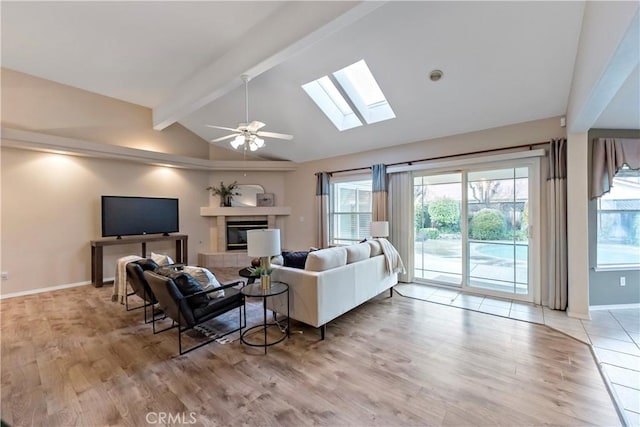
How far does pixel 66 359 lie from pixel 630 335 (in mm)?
5924

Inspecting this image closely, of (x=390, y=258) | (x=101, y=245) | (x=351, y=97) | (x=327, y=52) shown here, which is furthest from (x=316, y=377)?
(x=101, y=245)

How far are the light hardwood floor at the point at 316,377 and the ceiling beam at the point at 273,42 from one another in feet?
10.6

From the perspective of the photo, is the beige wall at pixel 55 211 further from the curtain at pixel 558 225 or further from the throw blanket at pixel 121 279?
the curtain at pixel 558 225

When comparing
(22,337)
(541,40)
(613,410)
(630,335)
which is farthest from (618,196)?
(22,337)

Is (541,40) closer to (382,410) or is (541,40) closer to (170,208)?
(382,410)

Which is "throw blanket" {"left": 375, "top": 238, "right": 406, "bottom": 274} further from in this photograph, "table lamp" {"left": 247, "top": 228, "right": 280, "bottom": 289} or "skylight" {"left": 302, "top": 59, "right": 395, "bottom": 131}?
"skylight" {"left": 302, "top": 59, "right": 395, "bottom": 131}

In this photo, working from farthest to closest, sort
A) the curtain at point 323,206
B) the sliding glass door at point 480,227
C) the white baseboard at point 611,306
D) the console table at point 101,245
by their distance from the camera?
the curtain at point 323,206
the console table at point 101,245
the sliding glass door at point 480,227
the white baseboard at point 611,306

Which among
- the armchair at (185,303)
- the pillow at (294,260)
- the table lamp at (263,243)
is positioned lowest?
the armchair at (185,303)

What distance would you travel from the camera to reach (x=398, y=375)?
95.3 inches

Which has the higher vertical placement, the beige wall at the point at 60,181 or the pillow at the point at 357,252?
the beige wall at the point at 60,181

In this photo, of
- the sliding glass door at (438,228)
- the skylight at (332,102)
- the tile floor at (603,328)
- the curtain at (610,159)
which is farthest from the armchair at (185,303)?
the curtain at (610,159)

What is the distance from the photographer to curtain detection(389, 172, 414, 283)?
5.27m

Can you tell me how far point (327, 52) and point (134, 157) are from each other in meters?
4.41

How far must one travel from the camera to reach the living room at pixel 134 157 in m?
3.57
